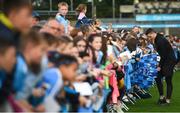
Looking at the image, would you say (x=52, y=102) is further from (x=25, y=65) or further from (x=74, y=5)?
(x=74, y=5)

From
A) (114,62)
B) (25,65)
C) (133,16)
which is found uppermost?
(25,65)

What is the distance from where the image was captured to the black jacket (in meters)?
16.1

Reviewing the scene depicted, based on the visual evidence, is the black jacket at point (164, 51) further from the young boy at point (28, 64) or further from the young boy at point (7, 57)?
the young boy at point (7, 57)

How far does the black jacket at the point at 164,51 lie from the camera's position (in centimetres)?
1608

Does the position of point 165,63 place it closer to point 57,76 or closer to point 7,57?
point 57,76

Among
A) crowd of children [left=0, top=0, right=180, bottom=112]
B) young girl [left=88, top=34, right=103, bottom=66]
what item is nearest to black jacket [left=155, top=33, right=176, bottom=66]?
young girl [left=88, top=34, right=103, bottom=66]

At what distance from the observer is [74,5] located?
42562 millimetres

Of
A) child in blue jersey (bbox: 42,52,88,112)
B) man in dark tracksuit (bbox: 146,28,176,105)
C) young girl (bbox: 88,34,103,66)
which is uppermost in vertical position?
child in blue jersey (bbox: 42,52,88,112)

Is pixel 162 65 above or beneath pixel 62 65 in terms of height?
beneath

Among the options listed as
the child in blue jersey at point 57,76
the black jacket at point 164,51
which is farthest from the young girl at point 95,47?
the black jacket at point 164,51

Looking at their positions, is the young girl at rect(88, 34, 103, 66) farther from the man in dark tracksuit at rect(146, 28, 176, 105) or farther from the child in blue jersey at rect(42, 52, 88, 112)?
the man in dark tracksuit at rect(146, 28, 176, 105)

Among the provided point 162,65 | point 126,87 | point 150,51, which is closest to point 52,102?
point 126,87

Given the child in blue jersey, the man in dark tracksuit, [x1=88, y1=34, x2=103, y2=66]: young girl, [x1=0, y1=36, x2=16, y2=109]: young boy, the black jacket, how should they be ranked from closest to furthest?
[x1=0, y1=36, x2=16, y2=109]: young boy < the child in blue jersey < [x1=88, y1=34, x2=103, y2=66]: young girl < the man in dark tracksuit < the black jacket

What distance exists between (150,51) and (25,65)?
1334cm
